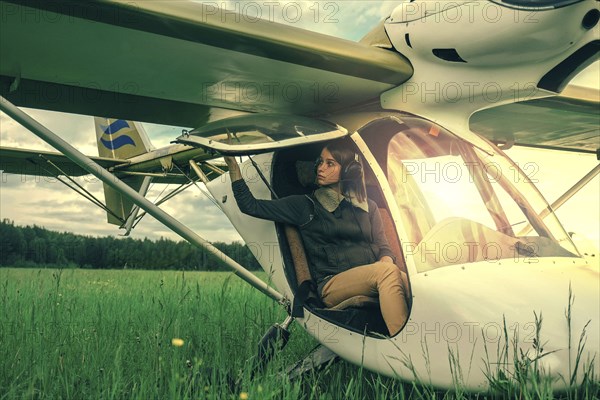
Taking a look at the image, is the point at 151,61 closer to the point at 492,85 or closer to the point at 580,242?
the point at 492,85

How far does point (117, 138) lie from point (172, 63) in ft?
28.4

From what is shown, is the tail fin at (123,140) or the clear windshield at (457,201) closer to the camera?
the clear windshield at (457,201)

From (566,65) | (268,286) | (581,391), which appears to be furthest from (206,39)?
(581,391)

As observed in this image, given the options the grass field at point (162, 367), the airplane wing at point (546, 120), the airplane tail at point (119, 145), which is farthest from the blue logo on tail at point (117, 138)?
the airplane wing at point (546, 120)

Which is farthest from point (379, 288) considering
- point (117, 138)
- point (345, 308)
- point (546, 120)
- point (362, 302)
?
point (117, 138)

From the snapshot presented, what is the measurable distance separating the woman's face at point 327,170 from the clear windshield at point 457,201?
30cm

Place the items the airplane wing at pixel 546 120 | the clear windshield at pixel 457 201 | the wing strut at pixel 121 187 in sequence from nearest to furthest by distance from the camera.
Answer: the clear windshield at pixel 457 201
the wing strut at pixel 121 187
the airplane wing at pixel 546 120

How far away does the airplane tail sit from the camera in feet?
36.6

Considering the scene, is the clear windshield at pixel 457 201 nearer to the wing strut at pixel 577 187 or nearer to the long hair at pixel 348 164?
the long hair at pixel 348 164

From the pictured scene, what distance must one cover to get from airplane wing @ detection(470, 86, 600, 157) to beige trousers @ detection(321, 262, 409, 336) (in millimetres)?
2333

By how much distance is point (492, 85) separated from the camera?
3.70m

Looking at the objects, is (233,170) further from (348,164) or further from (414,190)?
(414,190)

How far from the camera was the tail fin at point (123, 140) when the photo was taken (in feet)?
38.2

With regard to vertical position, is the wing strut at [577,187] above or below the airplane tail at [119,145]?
below
